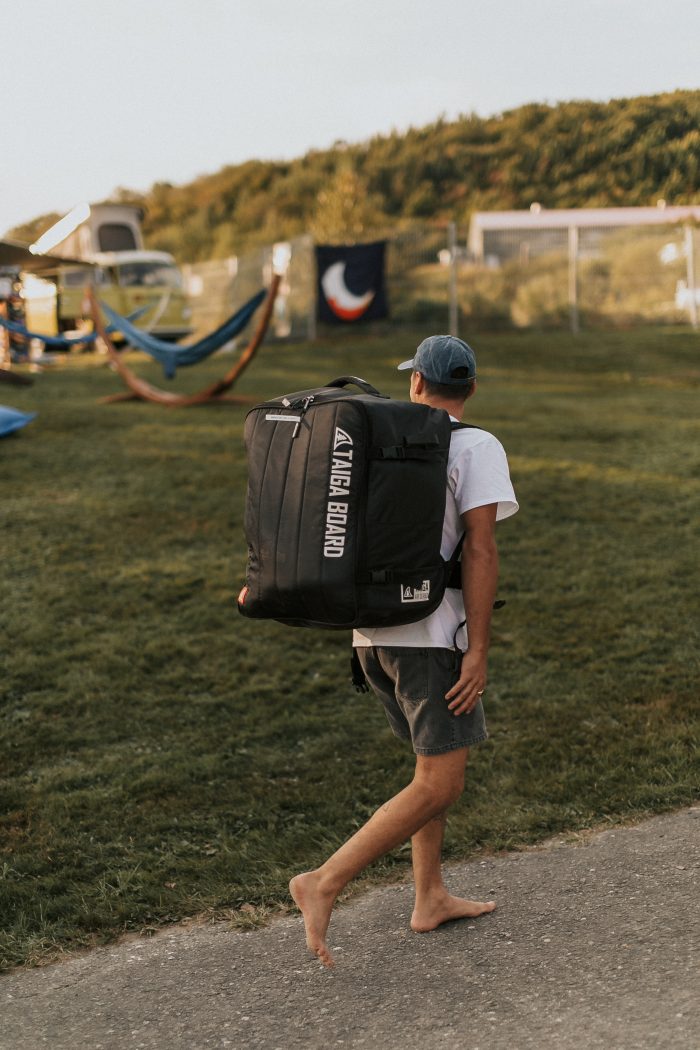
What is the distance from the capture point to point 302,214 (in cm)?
6078

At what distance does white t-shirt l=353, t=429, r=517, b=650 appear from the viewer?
9.39ft

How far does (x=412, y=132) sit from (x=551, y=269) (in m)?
29.0

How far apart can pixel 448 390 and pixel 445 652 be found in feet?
2.23

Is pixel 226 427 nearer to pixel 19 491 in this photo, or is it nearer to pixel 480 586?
pixel 19 491

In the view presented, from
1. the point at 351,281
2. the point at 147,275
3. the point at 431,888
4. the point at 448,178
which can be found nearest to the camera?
the point at 431,888

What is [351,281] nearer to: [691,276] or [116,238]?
[691,276]

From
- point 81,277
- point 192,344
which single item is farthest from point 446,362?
point 81,277

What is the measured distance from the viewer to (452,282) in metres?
22.4

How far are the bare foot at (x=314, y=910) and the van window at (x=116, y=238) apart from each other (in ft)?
93.1

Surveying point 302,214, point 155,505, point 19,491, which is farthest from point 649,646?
point 302,214

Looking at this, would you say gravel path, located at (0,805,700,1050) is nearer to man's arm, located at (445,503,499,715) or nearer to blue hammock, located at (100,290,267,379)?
man's arm, located at (445,503,499,715)

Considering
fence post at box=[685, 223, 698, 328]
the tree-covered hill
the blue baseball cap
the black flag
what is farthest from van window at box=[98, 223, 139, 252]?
the blue baseball cap

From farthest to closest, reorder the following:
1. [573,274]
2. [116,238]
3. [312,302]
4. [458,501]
Answer: [116,238]
[312,302]
[573,274]
[458,501]

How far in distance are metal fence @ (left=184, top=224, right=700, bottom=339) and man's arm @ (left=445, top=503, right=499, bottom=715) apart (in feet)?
64.0
